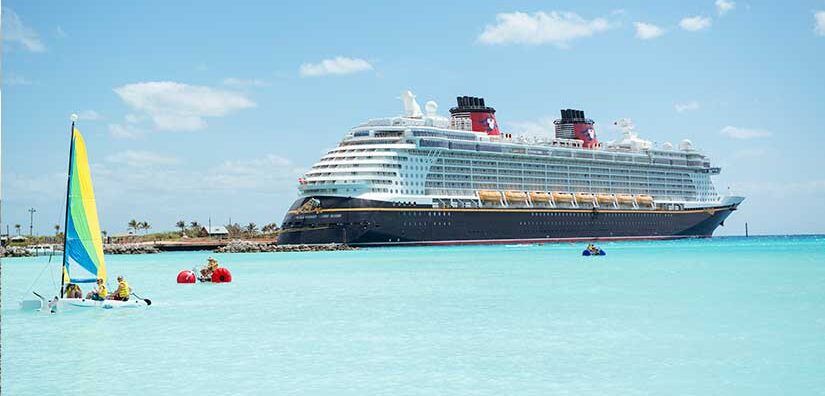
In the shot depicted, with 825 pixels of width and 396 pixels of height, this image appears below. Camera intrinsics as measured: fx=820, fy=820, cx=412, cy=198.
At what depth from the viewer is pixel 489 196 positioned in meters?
82.8

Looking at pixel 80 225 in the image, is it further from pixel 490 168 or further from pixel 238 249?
pixel 490 168

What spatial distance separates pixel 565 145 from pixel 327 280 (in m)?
67.5

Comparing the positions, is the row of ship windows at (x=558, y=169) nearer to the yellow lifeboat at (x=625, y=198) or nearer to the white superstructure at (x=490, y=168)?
the white superstructure at (x=490, y=168)

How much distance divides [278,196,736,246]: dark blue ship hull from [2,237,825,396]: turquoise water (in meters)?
37.2

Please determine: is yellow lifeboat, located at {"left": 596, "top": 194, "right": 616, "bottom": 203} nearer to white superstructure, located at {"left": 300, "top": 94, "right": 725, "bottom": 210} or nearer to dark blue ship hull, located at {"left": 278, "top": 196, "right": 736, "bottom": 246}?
white superstructure, located at {"left": 300, "top": 94, "right": 725, "bottom": 210}

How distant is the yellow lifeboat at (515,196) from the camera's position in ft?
281

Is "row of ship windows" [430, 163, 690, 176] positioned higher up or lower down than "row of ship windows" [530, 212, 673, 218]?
higher up

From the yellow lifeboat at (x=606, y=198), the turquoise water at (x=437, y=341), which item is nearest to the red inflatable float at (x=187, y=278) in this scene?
the turquoise water at (x=437, y=341)

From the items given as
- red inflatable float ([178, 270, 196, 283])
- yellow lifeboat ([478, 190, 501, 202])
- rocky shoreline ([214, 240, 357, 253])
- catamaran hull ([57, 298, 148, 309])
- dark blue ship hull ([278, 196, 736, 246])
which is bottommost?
catamaran hull ([57, 298, 148, 309])

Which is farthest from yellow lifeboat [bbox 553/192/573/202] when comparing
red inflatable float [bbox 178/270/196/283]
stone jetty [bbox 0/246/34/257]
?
red inflatable float [bbox 178/270/196/283]

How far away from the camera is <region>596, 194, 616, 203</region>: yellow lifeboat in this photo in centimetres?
9556

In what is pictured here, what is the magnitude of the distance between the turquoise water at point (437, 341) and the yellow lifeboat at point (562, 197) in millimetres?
59139

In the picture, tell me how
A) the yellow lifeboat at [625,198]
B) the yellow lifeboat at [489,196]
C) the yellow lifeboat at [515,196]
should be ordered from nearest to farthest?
the yellow lifeboat at [489,196] < the yellow lifeboat at [515,196] < the yellow lifeboat at [625,198]

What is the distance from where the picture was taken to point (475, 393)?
13.1 metres
